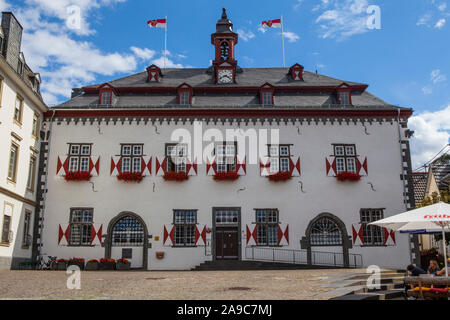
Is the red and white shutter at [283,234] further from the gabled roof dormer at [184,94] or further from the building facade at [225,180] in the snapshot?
the gabled roof dormer at [184,94]

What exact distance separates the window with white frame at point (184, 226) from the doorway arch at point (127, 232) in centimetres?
148

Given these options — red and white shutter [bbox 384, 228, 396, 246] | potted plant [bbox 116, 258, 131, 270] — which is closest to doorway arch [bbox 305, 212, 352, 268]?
red and white shutter [bbox 384, 228, 396, 246]

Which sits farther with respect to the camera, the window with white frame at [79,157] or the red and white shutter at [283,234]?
the window with white frame at [79,157]

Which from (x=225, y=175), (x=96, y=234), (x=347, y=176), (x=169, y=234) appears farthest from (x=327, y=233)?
(x=96, y=234)

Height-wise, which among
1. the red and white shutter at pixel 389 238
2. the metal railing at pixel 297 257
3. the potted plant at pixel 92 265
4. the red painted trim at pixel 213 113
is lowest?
the potted plant at pixel 92 265

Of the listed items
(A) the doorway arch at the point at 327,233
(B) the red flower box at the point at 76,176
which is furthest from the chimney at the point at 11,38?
(A) the doorway arch at the point at 327,233

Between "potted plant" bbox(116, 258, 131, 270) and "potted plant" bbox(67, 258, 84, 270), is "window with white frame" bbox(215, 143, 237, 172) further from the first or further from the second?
"potted plant" bbox(67, 258, 84, 270)

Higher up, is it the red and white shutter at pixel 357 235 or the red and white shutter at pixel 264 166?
the red and white shutter at pixel 264 166

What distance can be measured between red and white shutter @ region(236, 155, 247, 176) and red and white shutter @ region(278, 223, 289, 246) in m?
3.15

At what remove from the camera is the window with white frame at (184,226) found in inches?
880

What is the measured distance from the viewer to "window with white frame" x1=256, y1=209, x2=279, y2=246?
881 inches

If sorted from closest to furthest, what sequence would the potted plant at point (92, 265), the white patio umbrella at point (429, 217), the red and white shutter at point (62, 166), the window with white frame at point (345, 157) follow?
the white patio umbrella at point (429, 217) < the potted plant at point (92, 265) < the red and white shutter at point (62, 166) < the window with white frame at point (345, 157)

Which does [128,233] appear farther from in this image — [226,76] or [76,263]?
[226,76]
